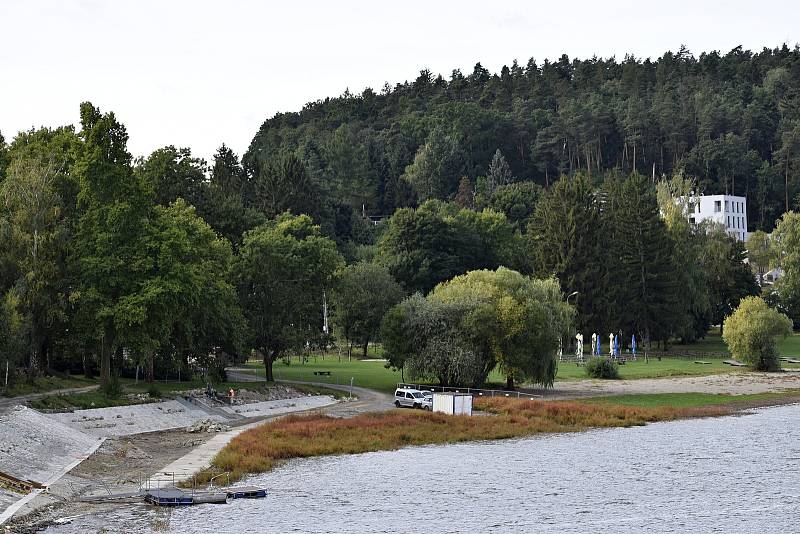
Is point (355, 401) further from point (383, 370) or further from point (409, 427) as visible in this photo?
point (383, 370)

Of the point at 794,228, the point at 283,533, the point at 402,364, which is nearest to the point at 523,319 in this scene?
the point at 402,364

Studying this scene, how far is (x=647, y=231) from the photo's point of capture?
163m

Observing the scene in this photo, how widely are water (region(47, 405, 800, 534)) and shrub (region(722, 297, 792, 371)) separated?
4893 centimetres

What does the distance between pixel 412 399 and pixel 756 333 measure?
5588 centimetres

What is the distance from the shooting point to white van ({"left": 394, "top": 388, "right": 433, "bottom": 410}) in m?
92.3

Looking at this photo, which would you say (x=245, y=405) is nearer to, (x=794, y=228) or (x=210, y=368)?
(x=210, y=368)

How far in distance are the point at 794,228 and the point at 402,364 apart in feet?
339

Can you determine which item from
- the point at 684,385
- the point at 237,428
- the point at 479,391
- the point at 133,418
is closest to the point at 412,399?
the point at 479,391

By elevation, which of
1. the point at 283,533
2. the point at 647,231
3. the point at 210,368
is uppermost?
the point at 647,231

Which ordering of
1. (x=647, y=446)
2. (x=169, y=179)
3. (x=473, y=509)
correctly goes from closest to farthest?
(x=473, y=509), (x=647, y=446), (x=169, y=179)

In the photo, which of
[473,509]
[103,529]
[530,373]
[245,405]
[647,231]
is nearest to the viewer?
[103,529]

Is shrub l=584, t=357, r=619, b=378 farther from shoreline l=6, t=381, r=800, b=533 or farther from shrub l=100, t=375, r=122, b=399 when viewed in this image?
shrub l=100, t=375, r=122, b=399

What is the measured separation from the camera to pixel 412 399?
304 feet

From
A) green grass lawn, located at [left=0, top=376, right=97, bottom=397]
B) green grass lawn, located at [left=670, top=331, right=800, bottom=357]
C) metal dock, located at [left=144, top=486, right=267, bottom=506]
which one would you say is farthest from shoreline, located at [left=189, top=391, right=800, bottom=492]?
green grass lawn, located at [left=670, top=331, right=800, bottom=357]
